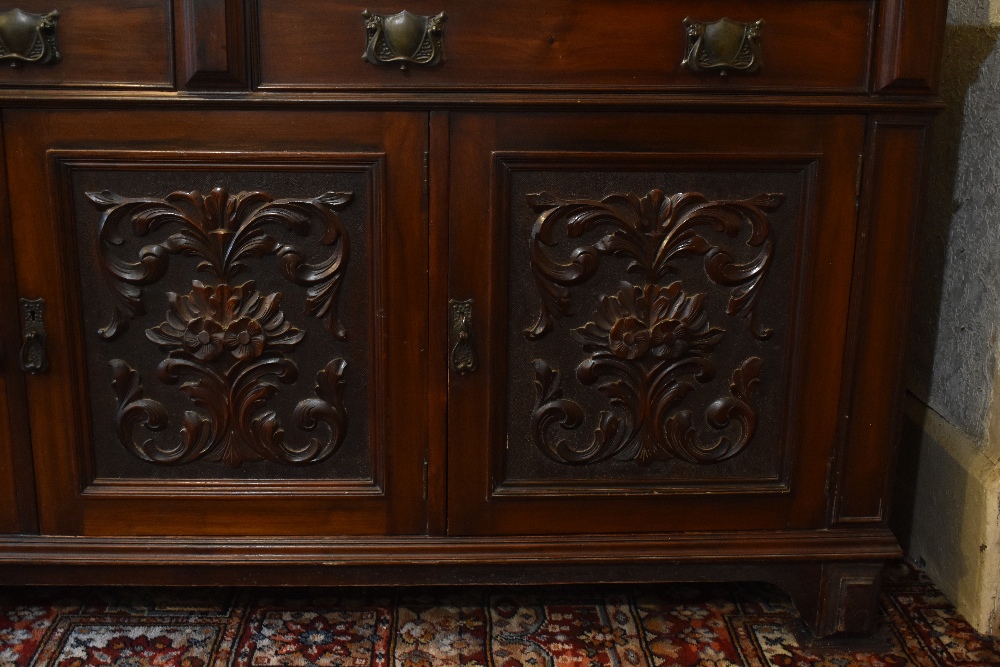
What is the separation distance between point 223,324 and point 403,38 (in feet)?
1.57

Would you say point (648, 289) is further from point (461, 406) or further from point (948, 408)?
point (948, 408)

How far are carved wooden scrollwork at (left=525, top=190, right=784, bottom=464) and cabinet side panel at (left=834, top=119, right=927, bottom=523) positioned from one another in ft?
0.46

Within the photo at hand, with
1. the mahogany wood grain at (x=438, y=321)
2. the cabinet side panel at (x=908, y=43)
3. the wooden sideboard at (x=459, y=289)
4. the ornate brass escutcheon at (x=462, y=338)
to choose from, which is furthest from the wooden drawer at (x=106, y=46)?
the cabinet side panel at (x=908, y=43)

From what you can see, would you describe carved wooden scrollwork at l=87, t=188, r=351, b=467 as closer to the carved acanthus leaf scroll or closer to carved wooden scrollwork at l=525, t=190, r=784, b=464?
the carved acanthus leaf scroll

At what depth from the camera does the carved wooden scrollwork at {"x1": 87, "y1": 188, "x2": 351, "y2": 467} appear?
1396 millimetres

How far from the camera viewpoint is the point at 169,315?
1.43 meters

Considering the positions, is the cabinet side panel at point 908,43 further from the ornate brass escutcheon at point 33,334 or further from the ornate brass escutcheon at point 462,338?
the ornate brass escutcheon at point 33,334

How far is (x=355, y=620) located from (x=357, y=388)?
1.35 ft

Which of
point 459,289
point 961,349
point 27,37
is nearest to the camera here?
point 27,37

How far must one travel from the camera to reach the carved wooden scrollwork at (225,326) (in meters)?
1.40

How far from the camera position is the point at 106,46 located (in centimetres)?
133

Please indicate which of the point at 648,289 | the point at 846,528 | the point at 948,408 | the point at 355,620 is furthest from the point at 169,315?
the point at 948,408

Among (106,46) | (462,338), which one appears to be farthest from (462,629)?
(106,46)

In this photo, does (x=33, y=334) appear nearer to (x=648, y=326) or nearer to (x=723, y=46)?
(x=648, y=326)
